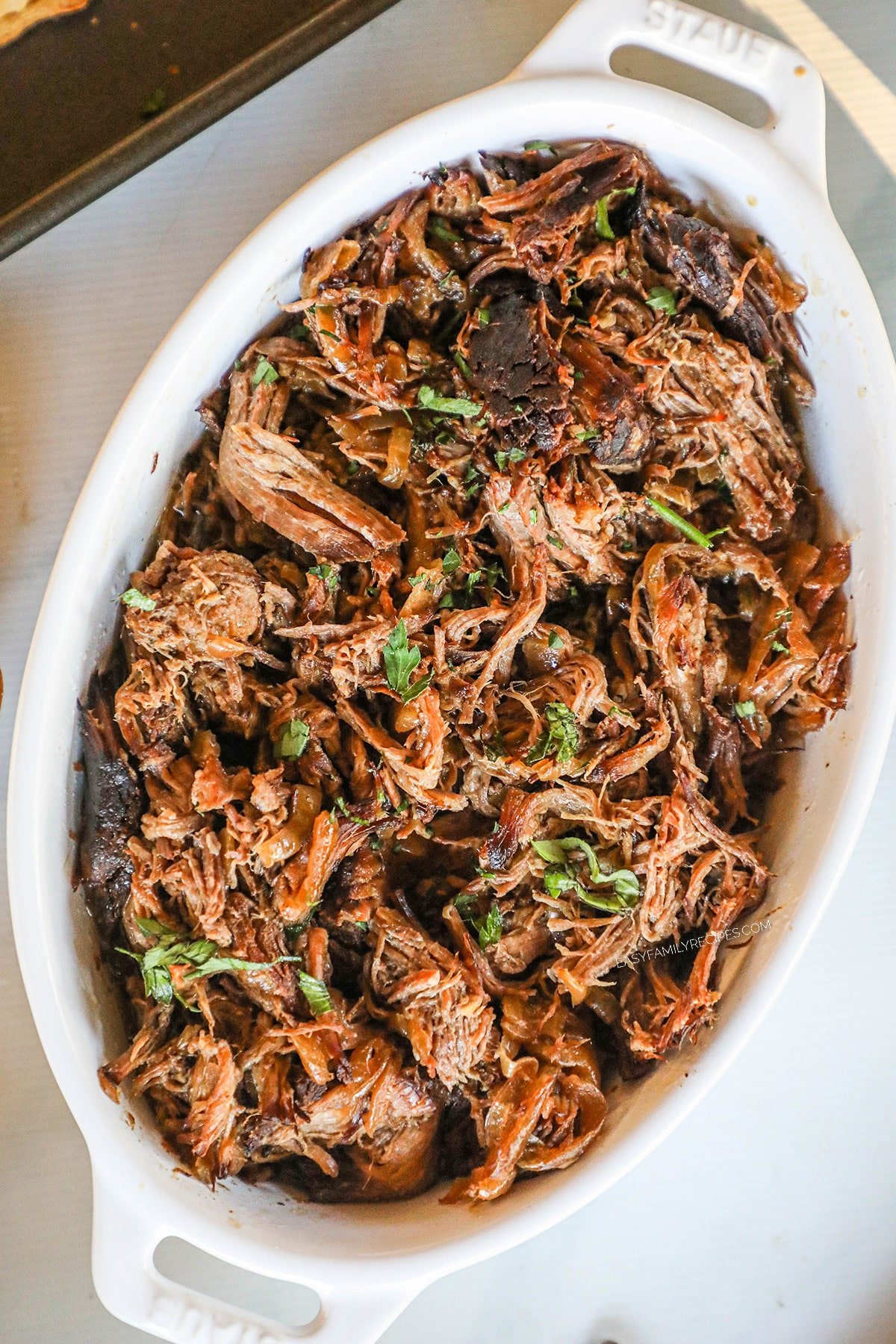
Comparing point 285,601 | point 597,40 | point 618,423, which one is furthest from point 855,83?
point 285,601

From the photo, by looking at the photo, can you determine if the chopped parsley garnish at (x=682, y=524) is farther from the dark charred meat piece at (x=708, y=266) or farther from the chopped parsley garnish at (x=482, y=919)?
the chopped parsley garnish at (x=482, y=919)

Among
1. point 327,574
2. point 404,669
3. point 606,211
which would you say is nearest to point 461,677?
point 404,669

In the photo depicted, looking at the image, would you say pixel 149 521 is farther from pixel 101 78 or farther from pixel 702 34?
pixel 702 34

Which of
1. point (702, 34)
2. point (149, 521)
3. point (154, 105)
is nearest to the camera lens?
point (702, 34)

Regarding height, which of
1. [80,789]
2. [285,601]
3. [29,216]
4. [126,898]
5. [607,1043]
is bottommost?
[607,1043]

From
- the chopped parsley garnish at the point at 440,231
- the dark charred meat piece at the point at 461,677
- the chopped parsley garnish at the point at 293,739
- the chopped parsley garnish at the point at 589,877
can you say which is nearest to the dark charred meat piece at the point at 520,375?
the dark charred meat piece at the point at 461,677

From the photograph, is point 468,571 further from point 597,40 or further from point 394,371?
point 597,40
